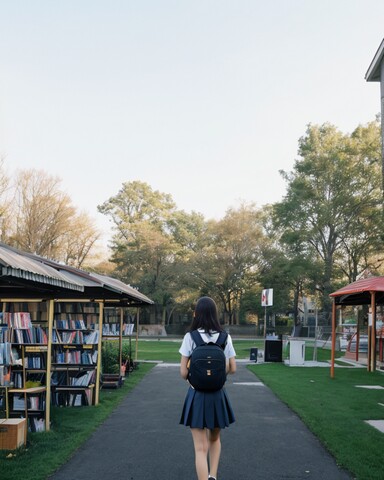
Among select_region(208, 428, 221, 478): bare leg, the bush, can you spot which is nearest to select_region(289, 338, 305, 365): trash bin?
the bush

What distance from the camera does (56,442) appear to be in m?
7.54

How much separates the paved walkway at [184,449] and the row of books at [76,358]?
1101 mm

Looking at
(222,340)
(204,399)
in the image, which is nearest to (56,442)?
(204,399)

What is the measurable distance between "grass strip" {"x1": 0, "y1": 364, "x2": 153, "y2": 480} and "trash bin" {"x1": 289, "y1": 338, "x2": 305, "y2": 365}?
9.94 m

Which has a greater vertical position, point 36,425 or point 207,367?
point 207,367

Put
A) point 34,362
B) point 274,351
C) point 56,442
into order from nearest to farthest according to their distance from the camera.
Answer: point 56,442 → point 34,362 → point 274,351

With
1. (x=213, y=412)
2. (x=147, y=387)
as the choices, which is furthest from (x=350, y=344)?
(x=213, y=412)

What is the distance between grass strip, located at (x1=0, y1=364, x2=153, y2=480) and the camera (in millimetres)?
6072

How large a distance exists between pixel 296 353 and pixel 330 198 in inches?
1071

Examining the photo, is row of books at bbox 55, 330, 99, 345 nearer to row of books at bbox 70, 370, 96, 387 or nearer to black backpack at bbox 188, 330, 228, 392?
row of books at bbox 70, 370, 96, 387

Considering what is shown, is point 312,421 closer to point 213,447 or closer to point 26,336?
point 213,447

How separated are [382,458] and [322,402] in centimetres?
473

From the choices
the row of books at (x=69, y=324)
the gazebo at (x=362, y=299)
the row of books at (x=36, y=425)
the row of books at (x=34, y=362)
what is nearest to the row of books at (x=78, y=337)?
the row of books at (x=69, y=324)

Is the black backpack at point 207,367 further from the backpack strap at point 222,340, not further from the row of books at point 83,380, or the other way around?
the row of books at point 83,380
